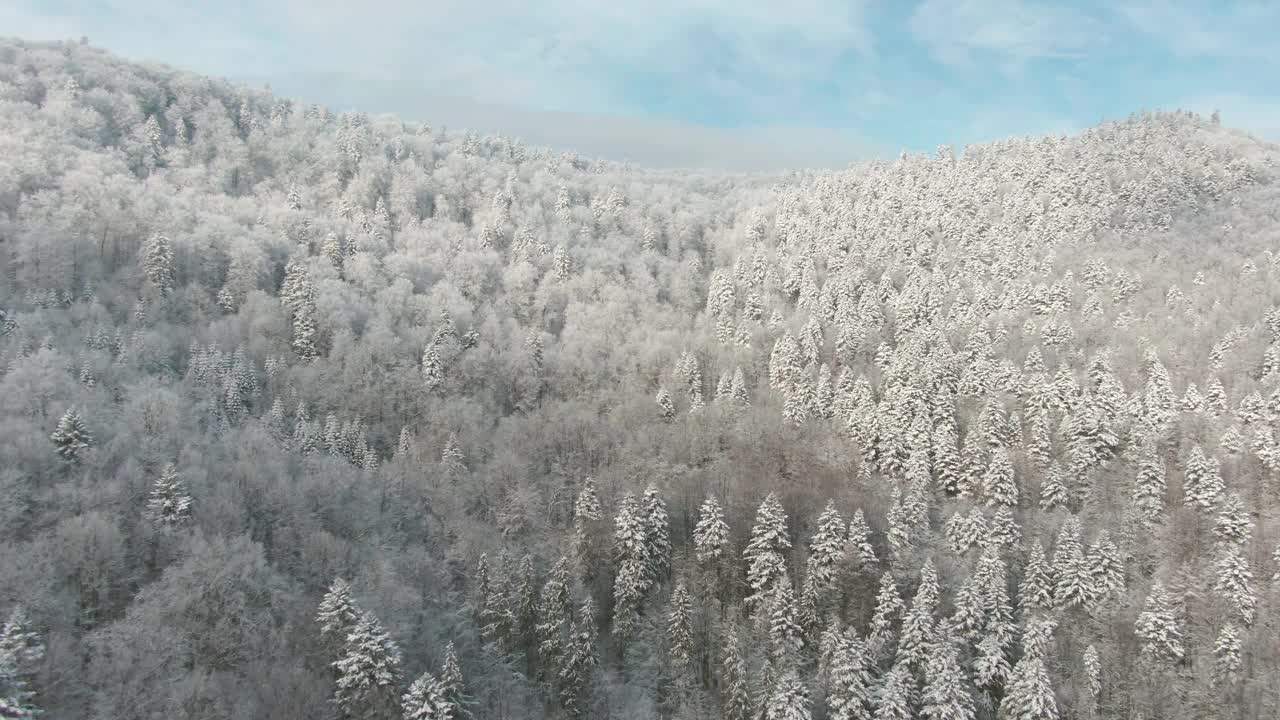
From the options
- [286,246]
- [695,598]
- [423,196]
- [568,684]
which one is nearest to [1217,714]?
[695,598]

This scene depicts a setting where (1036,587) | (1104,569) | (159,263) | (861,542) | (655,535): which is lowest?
(655,535)

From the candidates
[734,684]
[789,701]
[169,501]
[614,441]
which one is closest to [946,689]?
[789,701]

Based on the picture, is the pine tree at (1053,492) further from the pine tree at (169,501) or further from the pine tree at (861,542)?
the pine tree at (169,501)

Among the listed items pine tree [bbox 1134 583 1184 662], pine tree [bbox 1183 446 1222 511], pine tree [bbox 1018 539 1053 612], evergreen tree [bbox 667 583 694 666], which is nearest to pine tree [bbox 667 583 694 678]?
evergreen tree [bbox 667 583 694 666]

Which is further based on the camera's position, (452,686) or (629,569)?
(629,569)

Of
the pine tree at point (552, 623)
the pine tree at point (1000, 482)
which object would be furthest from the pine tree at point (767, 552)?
the pine tree at point (1000, 482)

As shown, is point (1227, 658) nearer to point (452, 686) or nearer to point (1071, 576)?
point (1071, 576)

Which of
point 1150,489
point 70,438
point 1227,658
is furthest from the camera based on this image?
point 1150,489

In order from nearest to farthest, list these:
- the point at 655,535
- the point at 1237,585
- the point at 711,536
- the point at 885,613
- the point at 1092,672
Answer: the point at 1092,672 → the point at 885,613 → the point at 1237,585 → the point at 711,536 → the point at 655,535
